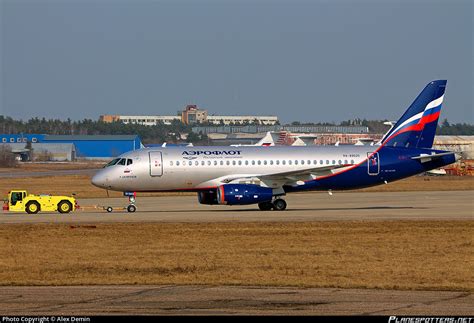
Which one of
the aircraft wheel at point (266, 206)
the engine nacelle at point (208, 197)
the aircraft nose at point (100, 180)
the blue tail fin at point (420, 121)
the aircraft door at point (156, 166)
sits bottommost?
the aircraft wheel at point (266, 206)

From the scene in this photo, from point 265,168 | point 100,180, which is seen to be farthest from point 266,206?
point 100,180

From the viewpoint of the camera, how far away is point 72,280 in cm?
2450

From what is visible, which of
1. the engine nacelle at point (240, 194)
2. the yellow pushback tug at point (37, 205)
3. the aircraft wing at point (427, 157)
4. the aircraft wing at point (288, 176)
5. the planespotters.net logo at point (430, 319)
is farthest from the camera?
the aircraft wing at point (427, 157)

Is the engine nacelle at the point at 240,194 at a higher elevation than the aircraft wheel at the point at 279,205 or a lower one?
higher

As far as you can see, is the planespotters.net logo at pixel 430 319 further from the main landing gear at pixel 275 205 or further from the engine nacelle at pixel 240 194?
the main landing gear at pixel 275 205

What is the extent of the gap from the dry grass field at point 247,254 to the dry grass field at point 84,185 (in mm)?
33200

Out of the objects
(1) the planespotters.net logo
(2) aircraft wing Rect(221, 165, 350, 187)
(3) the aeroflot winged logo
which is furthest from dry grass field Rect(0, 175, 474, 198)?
(1) the planespotters.net logo

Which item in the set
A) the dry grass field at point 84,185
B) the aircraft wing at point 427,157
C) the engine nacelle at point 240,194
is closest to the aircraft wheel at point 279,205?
the engine nacelle at point 240,194

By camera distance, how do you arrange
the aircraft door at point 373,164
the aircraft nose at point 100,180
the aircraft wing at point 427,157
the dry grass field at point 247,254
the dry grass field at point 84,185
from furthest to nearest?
the dry grass field at point 84,185 → the aircraft wing at point 427,157 → the aircraft door at point 373,164 → the aircraft nose at point 100,180 → the dry grass field at point 247,254

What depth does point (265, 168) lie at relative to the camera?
51.6m

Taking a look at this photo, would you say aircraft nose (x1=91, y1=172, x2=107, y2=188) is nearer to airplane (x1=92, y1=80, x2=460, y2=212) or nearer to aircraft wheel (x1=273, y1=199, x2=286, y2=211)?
airplane (x1=92, y1=80, x2=460, y2=212)

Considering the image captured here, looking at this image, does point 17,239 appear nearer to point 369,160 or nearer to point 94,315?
point 94,315

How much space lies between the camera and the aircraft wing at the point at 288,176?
5050 cm

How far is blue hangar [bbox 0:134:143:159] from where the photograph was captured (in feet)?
557
